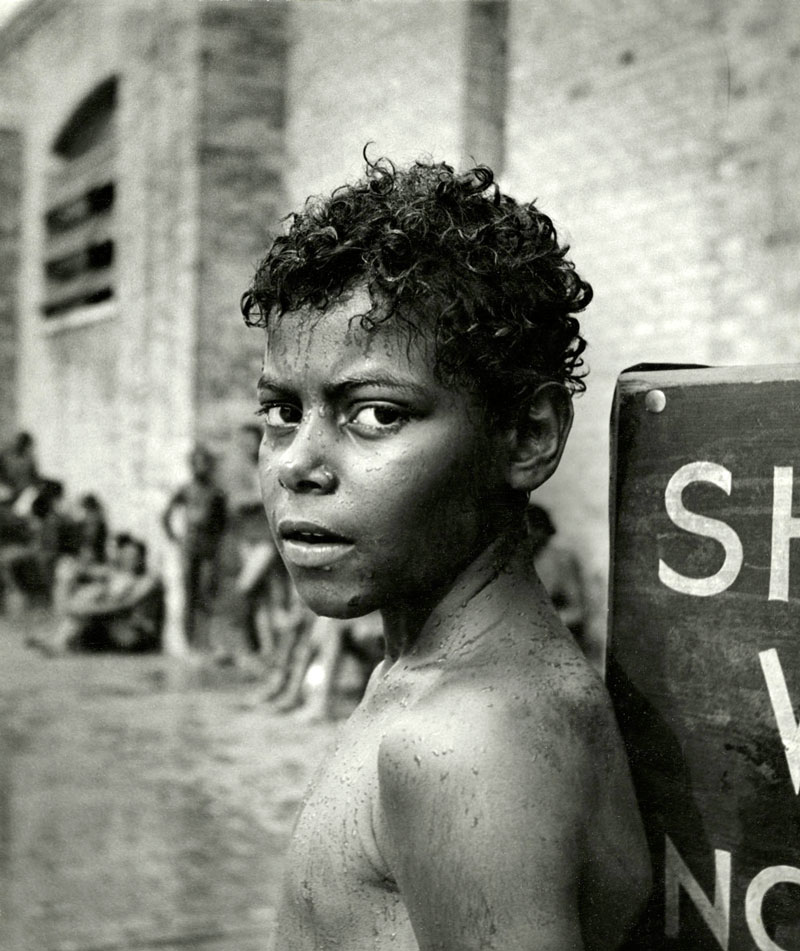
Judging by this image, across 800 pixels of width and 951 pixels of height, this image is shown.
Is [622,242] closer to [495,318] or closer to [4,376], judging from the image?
[495,318]

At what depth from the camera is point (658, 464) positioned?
155 cm

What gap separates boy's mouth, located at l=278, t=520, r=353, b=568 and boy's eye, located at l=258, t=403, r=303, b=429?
0.14m

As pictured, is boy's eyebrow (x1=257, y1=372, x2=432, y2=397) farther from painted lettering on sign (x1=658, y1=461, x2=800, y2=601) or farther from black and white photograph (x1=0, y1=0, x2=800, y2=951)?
painted lettering on sign (x1=658, y1=461, x2=800, y2=601)

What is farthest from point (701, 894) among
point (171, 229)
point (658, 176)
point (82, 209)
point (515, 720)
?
point (82, 209)

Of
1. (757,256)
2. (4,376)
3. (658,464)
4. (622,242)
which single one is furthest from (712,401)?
(4,376)

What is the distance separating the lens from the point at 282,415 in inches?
60.1

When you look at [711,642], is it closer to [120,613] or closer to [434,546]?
[434,546]

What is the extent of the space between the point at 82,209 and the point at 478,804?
12.8 meters

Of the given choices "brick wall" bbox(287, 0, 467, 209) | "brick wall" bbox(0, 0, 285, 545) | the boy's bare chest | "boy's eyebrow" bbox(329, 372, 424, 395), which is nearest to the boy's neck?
the boy's bare chest

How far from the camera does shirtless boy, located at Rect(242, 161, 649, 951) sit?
4.21 feet

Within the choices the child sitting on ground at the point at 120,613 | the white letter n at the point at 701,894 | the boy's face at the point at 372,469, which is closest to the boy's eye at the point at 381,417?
the boy's face at the point at 372,469

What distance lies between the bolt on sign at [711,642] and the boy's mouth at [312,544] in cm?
39

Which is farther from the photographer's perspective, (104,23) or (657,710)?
(104,23)

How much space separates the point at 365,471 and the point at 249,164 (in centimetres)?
910
